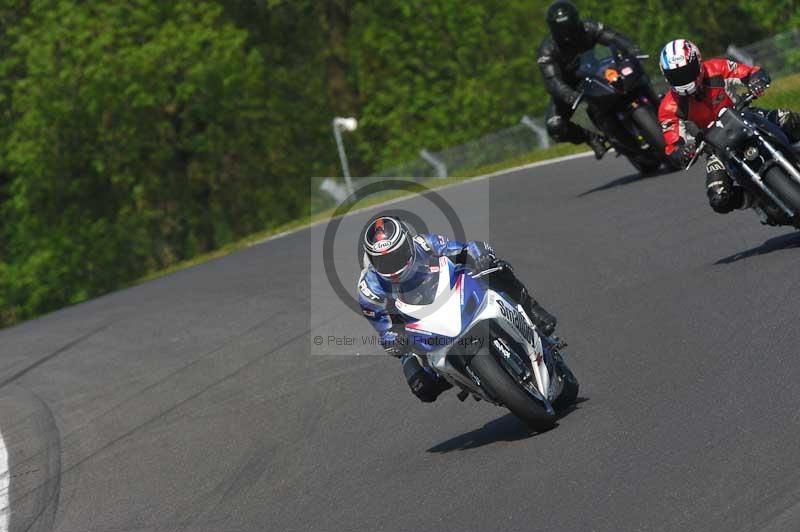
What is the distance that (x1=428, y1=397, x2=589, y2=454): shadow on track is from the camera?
26.6ft

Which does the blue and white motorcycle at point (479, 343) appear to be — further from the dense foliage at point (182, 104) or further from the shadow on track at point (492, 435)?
the dense foliage at point (182, 104)

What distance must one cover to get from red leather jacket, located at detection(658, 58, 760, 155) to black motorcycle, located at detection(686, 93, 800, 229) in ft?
1.94

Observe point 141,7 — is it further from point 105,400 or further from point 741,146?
point 741,146

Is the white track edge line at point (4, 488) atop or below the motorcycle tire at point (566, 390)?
below

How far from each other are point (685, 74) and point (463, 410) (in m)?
3.28

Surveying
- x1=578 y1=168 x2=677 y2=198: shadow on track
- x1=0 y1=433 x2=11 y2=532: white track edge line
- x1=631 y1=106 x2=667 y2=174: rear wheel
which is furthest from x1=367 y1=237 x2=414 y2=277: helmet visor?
x1=578 y1=168 x2=677 y2=198: shadow on track

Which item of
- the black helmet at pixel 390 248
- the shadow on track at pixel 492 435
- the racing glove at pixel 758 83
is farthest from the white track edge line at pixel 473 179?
the black helmet at pixel 390 248

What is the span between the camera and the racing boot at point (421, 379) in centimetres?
831

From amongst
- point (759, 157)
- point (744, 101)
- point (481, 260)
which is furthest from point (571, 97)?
point (481, 260)

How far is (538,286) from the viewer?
12.8 meters

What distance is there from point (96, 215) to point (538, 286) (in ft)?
112

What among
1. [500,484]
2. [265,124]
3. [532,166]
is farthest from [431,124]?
[500,484]

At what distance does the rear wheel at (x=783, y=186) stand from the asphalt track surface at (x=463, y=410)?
0.47 metres

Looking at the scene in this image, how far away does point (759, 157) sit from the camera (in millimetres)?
10000
